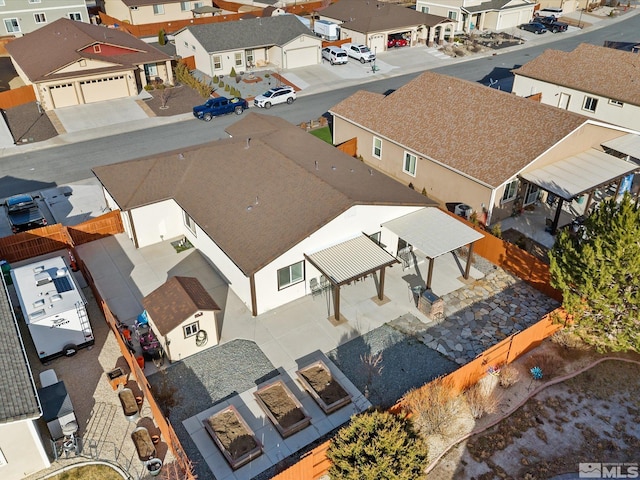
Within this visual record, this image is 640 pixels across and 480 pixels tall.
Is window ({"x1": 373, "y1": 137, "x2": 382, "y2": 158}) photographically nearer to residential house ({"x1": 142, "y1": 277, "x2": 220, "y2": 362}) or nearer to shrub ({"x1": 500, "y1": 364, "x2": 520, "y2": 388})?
residential house ({"x1": 142, "y1": 277, "x2": 220, "y2": 362})

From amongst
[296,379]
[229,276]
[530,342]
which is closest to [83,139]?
[229,276]

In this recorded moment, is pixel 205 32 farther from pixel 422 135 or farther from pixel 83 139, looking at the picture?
pixel 422 135

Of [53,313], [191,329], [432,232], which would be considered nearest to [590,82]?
[432,232]

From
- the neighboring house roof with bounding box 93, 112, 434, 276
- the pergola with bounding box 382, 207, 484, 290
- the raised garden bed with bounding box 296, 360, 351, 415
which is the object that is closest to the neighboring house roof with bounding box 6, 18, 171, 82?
the neighboring house roof with bounding box 93, 112, 434, 276

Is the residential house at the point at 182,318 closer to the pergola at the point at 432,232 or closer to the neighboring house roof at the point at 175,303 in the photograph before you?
the neighboring house roof at the point at 175,303

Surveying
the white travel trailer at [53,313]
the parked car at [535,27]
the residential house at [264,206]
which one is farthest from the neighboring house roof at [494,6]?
the white travel trailer at [53,313]
